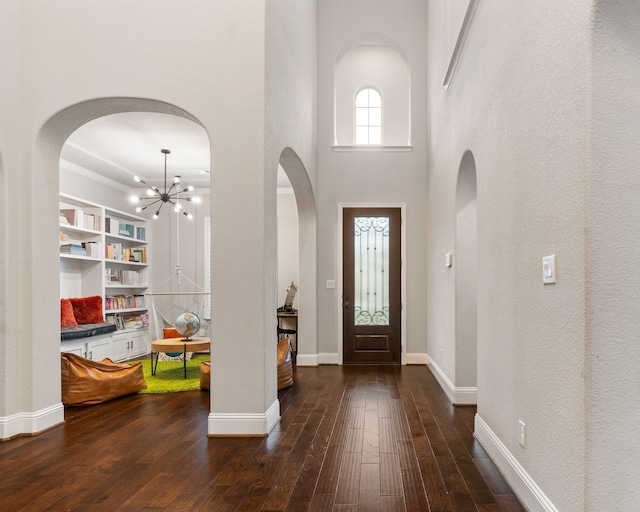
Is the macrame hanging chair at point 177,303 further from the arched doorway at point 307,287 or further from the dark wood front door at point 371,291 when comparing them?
the dark wood front door at point 371,291

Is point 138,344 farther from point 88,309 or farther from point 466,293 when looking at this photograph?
point 466,293

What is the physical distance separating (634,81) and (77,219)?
6.46m

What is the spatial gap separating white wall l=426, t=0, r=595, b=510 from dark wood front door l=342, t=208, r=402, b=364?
3039 mm

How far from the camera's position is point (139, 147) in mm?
6461

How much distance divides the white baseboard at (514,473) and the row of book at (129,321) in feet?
19.2

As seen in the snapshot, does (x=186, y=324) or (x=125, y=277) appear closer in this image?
(x=186, y=324)

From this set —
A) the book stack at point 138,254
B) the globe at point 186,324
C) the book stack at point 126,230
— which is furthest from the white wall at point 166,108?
the book stack at point 138,254

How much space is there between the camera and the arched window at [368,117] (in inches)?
293

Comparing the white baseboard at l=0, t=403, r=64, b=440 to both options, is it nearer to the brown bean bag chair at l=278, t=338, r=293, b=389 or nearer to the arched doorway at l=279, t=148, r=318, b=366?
the brown bean bag chair at l=278, t=338, r=293, b=389

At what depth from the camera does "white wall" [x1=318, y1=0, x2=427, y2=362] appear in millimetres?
6723

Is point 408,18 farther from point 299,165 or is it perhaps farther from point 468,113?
point 468,113

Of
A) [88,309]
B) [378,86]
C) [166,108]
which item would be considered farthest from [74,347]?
[378,86]

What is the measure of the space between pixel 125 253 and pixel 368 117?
4.43 meters

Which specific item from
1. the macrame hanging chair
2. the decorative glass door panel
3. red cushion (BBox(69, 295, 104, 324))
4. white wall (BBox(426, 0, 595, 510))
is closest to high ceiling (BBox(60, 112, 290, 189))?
the macrame hanging chair
